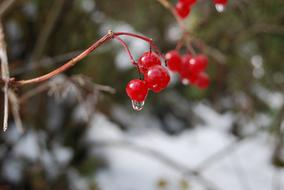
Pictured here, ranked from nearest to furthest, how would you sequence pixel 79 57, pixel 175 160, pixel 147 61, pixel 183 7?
pixel 79 57 < pixel 147 61 < pixel 183 7 < pixel 175 160

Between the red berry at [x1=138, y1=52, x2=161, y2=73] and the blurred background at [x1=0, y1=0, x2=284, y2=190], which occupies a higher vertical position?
the blurred background at [x1=0, y1=0, x2=284, y2=190]

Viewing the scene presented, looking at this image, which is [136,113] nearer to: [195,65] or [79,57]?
[195,65]

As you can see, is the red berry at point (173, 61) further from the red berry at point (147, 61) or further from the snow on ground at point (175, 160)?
the snow on ground at point (175, 160)

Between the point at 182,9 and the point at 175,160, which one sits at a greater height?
the point at 175,160

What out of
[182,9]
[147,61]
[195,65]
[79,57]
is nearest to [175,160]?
[195,65]

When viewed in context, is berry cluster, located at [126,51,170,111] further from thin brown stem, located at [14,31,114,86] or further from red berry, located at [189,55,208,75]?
red berry, located at [189,55,208,75]

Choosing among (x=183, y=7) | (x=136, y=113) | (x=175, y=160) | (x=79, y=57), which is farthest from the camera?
(x=136, y=113)

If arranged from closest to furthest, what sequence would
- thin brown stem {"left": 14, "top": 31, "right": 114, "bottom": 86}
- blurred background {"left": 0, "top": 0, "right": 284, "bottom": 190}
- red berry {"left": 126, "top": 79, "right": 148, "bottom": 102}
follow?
thin brown stem {"left": 14, "top": 31, "right": 114, "bottom": 86}, red berry {"left": 126, "top": 79, "right": 148, "bottom": 102}, blurred background {"left": 0, "top": 0, "right": 284, "bottom": 190}

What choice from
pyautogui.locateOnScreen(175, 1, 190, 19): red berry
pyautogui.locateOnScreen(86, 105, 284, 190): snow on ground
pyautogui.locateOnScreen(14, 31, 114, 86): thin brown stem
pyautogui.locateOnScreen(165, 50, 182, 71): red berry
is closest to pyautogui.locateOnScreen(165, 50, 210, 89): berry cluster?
pyautogui.locateOnScreen(165, 50, 182, 71): red berry

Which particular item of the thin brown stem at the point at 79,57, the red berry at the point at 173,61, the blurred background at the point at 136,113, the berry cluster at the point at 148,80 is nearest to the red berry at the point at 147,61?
the berry cluster at the point at 148,80
